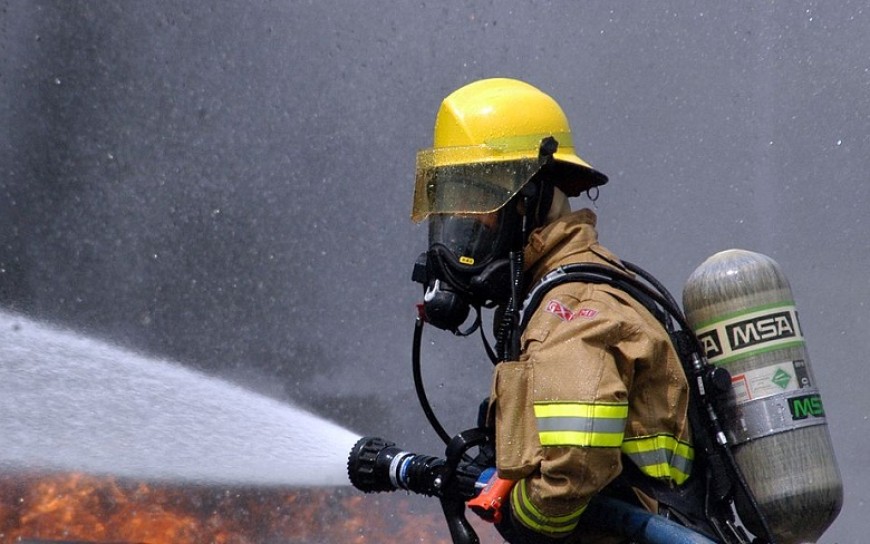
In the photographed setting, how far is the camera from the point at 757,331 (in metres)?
2.97

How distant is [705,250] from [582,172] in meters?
4.14

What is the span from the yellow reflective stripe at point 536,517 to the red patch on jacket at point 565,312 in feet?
1.25

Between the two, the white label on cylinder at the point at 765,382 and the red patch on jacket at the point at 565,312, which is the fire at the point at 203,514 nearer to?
the white label on cylinder at the point at 765,382

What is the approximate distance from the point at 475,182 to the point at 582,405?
30.2 inches

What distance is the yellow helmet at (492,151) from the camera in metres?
3.07

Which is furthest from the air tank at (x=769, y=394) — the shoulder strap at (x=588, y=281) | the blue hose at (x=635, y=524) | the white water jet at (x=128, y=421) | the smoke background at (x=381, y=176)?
the smoke background at (x=381, y=176)

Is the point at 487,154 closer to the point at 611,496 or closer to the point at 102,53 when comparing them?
the point at 611,496

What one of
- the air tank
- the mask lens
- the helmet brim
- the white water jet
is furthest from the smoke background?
the mask lens

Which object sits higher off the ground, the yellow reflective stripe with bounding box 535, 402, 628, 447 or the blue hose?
the yellow reflective stripe with bounding box 535, 402, 628, 447

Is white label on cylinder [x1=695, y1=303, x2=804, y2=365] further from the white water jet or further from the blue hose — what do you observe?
the white water jet

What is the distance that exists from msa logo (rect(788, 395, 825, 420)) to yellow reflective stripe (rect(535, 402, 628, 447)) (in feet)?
1.86

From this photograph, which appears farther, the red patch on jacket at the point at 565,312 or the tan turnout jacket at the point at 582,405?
the red patch on jacket at the point at 565,312

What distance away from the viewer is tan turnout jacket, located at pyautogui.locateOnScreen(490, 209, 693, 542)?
2.57 m

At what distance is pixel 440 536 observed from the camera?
7.14 m
